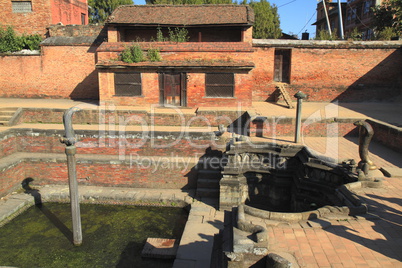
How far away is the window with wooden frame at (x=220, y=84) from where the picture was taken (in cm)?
1450

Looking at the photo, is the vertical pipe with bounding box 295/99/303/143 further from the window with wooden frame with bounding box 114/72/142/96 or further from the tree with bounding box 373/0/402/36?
the tree with bounding box 373/0/402/36

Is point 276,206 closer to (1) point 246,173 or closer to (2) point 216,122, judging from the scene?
(1) point 246,173

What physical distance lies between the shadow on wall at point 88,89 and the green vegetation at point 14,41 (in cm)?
443

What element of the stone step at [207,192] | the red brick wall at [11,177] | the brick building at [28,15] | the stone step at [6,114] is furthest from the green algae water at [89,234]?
the brick building at [28,15]

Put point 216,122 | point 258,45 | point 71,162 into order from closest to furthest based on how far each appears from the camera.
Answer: point 71,162 → point 216,122 → point 258,45

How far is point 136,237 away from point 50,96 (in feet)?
47.0

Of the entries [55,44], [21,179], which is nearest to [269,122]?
[21,179]

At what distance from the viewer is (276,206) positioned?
888cm

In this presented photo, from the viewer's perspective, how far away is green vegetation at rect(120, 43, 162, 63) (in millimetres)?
14594

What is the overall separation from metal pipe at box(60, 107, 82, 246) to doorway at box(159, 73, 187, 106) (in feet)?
26.1

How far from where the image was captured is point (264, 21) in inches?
1162

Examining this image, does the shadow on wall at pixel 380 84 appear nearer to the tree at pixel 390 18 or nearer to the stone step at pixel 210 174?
the tree at pixel 390 18

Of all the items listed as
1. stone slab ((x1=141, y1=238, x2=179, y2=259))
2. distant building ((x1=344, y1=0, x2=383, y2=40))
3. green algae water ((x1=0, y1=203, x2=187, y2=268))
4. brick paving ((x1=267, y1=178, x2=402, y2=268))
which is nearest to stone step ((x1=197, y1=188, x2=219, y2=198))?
green algae water ((x1=0, y1=203, x2=187, y2=268))

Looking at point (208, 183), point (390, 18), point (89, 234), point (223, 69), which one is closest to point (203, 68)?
point (223, 69)
